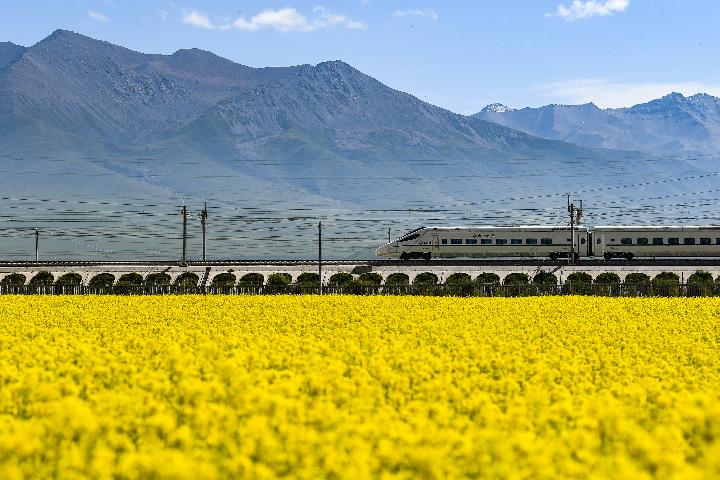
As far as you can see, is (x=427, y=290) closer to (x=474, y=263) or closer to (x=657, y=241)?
(x=474, y=263)

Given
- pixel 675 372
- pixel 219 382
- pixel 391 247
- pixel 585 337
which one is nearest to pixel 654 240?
pixel 391 247

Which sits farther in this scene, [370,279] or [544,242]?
[544,242]

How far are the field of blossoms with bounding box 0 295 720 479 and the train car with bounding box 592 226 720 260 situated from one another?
58.5m

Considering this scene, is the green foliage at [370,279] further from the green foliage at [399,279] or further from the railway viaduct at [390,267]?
the railway viaduct at [390,267]

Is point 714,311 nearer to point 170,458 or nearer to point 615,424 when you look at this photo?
point 615,424

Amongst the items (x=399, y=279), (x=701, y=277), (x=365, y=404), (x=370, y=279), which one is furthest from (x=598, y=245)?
(x=365, y=404)

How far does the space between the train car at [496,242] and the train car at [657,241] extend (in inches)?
74.7

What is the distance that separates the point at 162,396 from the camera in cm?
1241

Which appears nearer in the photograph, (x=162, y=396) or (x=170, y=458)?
(x=170, y=458)

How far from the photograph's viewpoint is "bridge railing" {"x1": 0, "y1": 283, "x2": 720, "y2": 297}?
4625 cm

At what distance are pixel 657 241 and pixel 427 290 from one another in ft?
130

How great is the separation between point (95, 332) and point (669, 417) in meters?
15.8

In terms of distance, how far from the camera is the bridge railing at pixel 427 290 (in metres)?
46.2

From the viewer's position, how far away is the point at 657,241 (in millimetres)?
78188
